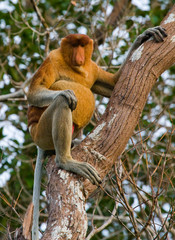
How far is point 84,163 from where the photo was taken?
2404 millimetres

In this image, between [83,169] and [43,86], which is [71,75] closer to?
[43,86]

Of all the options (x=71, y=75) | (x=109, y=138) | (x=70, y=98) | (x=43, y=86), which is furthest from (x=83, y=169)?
(x=71, y=75)

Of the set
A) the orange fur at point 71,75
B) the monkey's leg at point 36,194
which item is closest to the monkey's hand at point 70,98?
the orange fur at point 71,75

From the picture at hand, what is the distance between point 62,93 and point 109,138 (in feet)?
1.57

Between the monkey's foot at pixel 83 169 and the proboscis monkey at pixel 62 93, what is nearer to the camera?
the monkey's foot at pixel 83 169

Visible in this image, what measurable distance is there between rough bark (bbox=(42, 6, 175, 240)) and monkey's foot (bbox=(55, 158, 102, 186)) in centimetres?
4

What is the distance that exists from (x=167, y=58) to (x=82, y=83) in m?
0.77

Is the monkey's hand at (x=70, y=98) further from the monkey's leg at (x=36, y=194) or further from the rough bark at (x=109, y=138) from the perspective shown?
the monkey's leg at (x=36, y=194)

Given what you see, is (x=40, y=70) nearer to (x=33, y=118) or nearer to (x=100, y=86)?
(x=33, y=118)

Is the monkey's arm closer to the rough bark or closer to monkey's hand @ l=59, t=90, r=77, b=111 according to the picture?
monkey's hand @ l=59, t=90, r=77, b=111

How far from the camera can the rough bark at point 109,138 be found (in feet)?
6.70

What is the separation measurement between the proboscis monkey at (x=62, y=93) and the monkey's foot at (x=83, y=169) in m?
0.12

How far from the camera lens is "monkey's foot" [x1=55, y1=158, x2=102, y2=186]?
2.30 m

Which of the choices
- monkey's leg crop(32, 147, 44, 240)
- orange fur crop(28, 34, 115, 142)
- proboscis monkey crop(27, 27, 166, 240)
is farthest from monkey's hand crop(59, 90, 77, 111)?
monkey's leg crop(32, 147, 44, 240)
